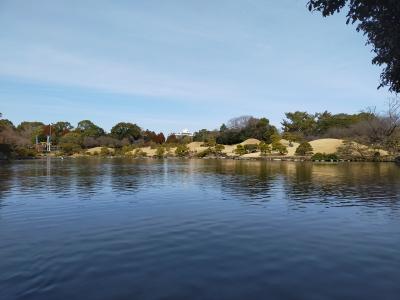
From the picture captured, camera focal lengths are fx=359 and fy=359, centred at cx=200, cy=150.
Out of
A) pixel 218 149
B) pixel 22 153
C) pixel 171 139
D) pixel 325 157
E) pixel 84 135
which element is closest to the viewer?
pixel 325 157

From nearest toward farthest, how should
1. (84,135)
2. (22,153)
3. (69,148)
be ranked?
(22,153)
(69,148)
(84,135)

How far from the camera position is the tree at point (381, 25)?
25.7 feet

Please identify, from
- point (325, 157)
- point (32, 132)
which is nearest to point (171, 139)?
point (32, 132)

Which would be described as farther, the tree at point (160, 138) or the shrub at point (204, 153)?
the tree at point (160, 138)

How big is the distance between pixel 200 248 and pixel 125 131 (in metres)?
119

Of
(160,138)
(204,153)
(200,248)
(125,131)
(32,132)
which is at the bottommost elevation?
(200,248)

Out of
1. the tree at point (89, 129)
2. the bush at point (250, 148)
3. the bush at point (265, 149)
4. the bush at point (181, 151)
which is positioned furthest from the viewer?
the tree at point (89, 129)

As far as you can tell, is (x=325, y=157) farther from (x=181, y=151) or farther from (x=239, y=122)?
(x=239, y=122)

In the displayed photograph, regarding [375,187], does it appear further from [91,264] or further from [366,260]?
[91,264]

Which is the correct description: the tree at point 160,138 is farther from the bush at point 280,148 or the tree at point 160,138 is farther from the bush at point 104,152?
the bush at point 280,148

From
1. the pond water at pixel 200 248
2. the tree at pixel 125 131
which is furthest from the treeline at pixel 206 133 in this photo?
the pond water at pixel 200 248

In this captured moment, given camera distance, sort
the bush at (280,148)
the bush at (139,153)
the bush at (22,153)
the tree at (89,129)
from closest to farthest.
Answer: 1. the bush at (22,153)
2. the bush at (280,148)
3. the bush at (139,153)
4. the tree at (89,129)

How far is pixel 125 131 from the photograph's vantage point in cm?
12638

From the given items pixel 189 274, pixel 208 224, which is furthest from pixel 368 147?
pixel 189 274
